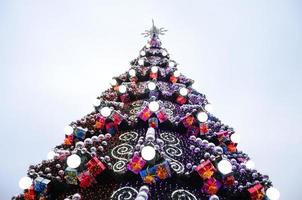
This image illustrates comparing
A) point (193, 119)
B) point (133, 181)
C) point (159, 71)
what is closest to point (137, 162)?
point (133, 181)

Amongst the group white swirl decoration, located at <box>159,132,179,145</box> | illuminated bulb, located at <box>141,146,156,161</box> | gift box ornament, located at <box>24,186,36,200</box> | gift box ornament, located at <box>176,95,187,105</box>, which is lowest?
gift box ornament, located at <box>24,186,36,200</box>

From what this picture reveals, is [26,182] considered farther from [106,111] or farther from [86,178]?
[106,111]

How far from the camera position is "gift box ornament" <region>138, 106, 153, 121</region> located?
6.31m

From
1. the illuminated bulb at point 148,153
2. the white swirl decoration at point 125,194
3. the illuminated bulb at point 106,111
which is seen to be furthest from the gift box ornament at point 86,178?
the illuminated bulb at point 106,111

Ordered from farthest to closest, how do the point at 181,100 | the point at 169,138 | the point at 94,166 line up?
the point at 181,100 < the point at 169,138 < the point at 94,166

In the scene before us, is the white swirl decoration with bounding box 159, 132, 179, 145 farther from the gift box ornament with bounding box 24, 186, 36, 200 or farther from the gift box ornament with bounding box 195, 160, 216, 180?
the gift box ornament with bounding box 24, 186, 36, 200

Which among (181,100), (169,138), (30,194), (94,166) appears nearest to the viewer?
(94,166)

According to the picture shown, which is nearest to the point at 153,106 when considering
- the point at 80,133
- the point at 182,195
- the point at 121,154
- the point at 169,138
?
the point at 169,138

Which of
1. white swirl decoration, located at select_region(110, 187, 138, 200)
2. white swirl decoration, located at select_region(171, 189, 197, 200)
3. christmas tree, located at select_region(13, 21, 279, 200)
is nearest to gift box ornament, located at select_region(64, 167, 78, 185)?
christmas tree, located at select_region(13, 21, 279, 200)

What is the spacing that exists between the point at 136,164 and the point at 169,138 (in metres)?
1.56

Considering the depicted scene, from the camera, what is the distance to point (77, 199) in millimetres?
4277

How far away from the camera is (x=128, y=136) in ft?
20.6

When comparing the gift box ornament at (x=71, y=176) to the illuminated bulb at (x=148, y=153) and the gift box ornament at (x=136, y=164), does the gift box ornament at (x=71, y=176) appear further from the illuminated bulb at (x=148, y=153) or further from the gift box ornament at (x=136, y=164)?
the illuminated bulb at (x=148, y=153)

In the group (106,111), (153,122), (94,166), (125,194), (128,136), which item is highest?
(106,111)
